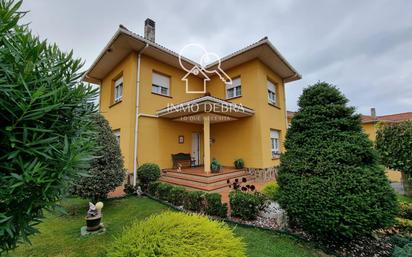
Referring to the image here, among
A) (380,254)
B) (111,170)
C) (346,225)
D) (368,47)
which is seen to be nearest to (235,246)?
(346,225)

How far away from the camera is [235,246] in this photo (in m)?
1.97

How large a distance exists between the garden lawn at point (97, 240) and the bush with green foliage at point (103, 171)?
70 cm

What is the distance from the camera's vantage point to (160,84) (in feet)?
34.9

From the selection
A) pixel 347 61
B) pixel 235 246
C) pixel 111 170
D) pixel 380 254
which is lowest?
pixel 380 254

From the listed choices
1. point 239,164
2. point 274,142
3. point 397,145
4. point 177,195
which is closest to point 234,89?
point 274,142

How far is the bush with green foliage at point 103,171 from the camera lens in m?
5.40

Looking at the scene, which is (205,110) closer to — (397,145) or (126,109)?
(126,109)

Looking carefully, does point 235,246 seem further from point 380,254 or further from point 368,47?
point 368,47

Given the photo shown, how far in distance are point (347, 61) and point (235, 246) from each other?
12167 mm

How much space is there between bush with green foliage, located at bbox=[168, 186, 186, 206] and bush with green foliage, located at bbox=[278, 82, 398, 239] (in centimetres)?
315

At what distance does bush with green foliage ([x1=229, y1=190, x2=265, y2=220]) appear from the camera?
15.6 ft

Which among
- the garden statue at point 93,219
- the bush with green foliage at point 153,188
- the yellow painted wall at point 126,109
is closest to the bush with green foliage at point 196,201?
the bush with green foliage at point 153,188

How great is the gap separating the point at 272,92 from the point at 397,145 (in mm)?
6846

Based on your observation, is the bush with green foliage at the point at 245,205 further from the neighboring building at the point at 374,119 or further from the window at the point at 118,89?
the neighboring building at the point at 374,119
